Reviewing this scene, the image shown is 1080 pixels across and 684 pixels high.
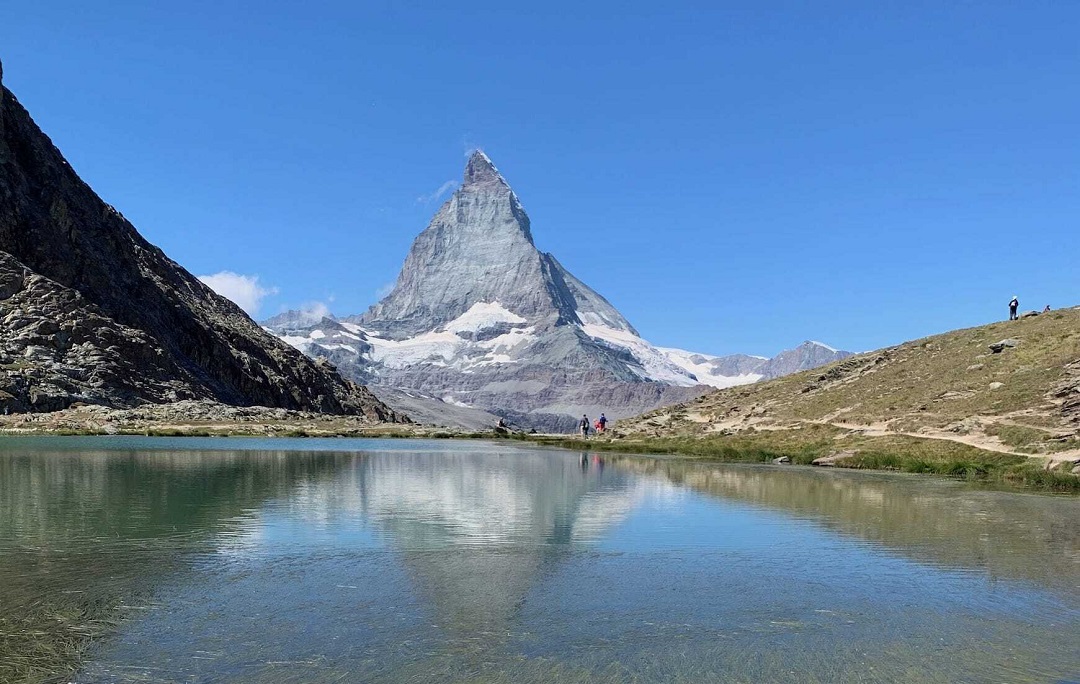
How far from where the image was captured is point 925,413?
6419 centimetres

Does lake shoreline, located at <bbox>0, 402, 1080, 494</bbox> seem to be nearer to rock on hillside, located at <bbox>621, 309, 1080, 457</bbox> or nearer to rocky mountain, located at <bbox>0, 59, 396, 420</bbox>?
rock on hillside, located at <bbox>621, 309, 1080, 457</bbox>

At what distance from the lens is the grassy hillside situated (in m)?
49.4

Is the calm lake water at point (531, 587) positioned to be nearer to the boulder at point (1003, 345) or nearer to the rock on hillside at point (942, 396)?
the rock on hillside at point (942, 396)

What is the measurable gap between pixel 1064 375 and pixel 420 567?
51.9m

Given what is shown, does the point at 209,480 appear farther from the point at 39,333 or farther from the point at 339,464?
the point at 39,333

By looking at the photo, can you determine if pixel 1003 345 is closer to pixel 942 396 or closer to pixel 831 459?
pixel 942 396

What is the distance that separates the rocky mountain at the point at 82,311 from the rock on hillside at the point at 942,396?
260 ft

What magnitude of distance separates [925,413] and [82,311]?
126018 millimetres

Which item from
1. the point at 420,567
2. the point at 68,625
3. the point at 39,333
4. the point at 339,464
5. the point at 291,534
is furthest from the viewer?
the point at 39,333

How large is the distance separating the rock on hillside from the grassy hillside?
0.42 ft

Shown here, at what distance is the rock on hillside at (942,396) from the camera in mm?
52562

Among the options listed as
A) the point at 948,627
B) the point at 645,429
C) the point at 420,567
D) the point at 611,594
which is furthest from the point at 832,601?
the point at 645,429

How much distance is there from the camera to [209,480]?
129ft

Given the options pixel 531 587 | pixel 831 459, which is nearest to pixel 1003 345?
pixel 831 459
